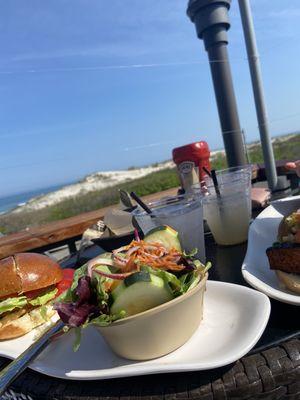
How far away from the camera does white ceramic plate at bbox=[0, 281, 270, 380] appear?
0.63m

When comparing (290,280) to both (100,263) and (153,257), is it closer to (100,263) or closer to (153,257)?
(153,257)

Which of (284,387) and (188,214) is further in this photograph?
(188,214)

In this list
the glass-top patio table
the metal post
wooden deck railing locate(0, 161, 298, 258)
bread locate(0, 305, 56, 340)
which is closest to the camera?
the glass-top patio table

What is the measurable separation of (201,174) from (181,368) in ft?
5.61

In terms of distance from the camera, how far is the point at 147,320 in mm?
638

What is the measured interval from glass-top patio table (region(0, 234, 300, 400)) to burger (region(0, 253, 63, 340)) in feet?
1.51

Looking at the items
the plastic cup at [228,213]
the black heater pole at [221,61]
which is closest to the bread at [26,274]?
the plastic cup at [228,213]

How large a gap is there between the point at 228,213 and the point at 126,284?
830mm

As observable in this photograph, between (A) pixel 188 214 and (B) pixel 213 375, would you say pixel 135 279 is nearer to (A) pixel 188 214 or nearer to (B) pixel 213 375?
(B) pixel 213 375

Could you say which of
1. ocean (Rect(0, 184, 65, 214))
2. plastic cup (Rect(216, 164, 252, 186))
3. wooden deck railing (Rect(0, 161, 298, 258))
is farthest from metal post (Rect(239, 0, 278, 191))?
ocean (Rect(0, 184, 65, 214))

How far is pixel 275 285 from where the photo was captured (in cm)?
89

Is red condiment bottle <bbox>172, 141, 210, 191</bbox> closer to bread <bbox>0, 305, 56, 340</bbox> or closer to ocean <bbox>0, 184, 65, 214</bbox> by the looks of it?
bread <bbox>0, 305, 56, 340</bbox>

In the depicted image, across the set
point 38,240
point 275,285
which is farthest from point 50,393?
point 38,240

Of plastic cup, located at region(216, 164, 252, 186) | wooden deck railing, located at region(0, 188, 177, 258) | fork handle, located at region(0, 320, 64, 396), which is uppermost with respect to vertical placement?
plastic cup, located at region(216, 164, 252, 186)
